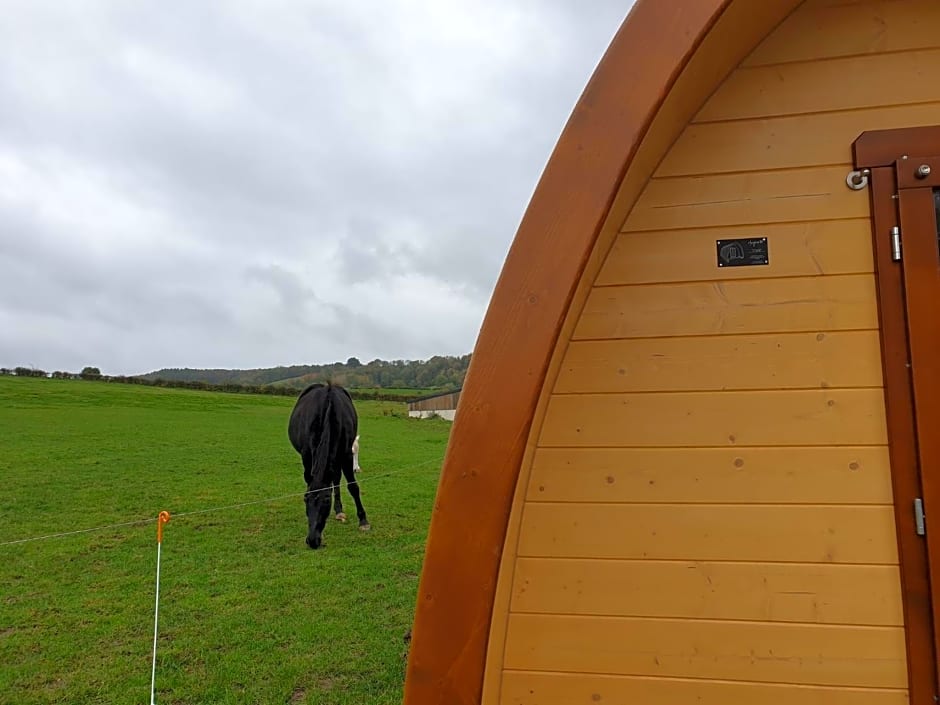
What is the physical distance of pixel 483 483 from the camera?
3.36 ft

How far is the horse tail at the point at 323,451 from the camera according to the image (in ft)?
19.6

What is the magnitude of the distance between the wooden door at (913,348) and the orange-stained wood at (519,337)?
2.22 feet

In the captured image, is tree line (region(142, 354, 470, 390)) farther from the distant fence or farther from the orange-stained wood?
the orange-stained wood

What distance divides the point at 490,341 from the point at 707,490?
73cm

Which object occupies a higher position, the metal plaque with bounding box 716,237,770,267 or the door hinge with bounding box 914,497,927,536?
the metal plaque with bounding box 716,237,770,267

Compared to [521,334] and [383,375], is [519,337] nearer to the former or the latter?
[521,334]

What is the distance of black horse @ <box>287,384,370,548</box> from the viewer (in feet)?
19.3

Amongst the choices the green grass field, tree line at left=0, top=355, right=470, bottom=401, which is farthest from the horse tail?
tree line at left=0, top=355, right=470, bottom=401

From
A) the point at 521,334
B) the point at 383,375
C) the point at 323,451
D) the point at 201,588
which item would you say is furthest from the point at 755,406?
the point at 383,375

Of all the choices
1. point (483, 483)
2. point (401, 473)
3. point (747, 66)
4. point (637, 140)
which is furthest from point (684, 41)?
point (401, 473)

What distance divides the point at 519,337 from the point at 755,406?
2.35 feet

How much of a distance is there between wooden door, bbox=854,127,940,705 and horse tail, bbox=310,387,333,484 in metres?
5.50

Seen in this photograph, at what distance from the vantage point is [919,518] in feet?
4.08

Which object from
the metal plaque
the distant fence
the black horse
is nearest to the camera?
the metal plaque
